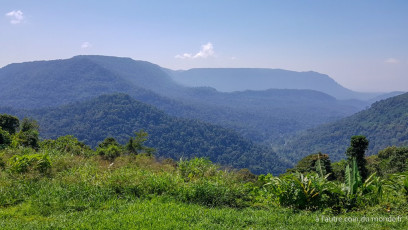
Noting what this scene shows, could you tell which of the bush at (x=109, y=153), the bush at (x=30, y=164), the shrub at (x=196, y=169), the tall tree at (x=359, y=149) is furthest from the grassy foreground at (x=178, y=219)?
the tall tree at (x=359, y=149)

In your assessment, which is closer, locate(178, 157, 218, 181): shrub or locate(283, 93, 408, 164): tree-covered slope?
locate(178, 157, 218, 181): shrub

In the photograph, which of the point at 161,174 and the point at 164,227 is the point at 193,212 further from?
the point at 161,174

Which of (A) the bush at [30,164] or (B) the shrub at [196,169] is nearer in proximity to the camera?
(A) the bush at [30,164]

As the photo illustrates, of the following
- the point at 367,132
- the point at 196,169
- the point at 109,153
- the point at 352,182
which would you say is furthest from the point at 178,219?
the point at 367,132

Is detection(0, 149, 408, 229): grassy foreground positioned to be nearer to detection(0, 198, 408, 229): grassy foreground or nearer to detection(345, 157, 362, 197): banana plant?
detection(0, 198, 408, 229): grassy foreground

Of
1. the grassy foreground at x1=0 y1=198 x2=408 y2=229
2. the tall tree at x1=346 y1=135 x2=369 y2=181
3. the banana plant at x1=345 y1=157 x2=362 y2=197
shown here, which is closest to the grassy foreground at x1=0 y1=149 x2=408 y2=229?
the grassy foreground at x1=0 y1=198 x2=408 y2=229

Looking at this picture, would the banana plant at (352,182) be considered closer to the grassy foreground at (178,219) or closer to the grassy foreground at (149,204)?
the grassy foreground at (149,204)

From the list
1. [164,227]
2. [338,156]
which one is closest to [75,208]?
[164,227]

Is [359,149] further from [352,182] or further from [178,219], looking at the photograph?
[178,219]
